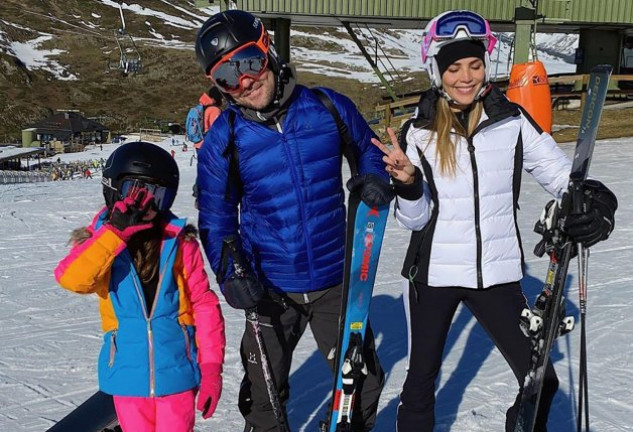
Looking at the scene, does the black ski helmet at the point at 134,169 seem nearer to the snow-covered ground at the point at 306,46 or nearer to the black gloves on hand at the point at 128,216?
the black gloves on hand at the point at 128,216

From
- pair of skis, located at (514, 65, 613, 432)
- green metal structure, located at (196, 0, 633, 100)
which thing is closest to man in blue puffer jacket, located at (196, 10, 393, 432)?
pair of skis, located at (514, 65, 613, 432)

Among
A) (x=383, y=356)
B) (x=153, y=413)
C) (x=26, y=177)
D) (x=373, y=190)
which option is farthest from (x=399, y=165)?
(x=26, y=177)

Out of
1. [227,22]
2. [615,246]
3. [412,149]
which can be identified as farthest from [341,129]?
[615,246]

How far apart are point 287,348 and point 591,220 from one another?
4.55ft

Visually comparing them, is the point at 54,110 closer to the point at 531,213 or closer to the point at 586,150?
the point at 531,213

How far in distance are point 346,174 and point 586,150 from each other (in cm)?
851

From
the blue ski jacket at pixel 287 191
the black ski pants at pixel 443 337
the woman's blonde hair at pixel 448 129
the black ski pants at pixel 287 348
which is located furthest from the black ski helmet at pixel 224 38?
the black ski pants at pixel 443 337

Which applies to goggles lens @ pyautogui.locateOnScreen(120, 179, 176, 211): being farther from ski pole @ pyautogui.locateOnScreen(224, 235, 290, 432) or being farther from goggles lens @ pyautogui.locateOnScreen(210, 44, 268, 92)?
goggles lens @ pyautogui.locateOnScreen(210, 44, 268, 92)

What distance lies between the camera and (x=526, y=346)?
258 cm

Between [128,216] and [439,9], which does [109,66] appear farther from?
[128,216]

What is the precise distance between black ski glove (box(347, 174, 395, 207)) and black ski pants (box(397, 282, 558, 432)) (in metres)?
0.46

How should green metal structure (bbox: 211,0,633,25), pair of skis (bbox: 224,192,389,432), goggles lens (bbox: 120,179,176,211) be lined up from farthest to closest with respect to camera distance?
green metal structure (bbox: 211,0,633,25) < pair of skis (bbox: 224,192,389,432) < goggles lens (bbox: 120,179,176,211)

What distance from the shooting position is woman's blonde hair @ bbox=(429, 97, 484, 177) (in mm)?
2584

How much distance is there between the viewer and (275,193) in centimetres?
268
